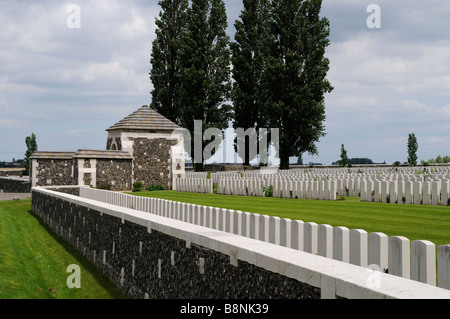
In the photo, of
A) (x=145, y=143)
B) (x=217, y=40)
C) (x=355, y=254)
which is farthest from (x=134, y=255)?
(x=217, y=40)

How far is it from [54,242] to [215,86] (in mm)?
28867

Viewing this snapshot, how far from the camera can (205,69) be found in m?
43.8

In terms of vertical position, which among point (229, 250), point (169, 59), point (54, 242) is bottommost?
point (54, 242)

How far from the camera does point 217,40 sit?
45.0m

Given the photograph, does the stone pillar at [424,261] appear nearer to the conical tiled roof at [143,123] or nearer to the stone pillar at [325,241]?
the stone pillar at [325,241]

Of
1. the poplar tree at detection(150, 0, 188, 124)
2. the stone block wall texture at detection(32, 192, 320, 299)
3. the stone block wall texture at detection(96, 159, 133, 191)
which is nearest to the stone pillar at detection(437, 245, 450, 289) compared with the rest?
the stone block wall texture at detection(32, 192, 320, 299)

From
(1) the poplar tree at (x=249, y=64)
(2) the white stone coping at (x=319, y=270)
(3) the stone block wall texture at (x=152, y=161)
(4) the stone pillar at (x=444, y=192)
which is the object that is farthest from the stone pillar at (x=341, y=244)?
(1) the poplar tree at (x=249, y=64)

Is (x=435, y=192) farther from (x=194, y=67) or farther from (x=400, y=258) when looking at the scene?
(x=194, y=67)

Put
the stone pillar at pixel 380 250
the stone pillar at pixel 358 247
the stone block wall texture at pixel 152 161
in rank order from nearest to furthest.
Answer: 1. the stone pillar at pixel 380 250
2. the stone pillar at pixel 358 247
3. the stone block wall texture at pixel 152 161

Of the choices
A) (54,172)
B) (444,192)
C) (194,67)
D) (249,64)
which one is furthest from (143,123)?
(444,192)

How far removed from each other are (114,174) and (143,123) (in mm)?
4421

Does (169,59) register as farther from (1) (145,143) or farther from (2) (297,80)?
(1) (145,143)

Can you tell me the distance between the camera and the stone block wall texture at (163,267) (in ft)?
16.3

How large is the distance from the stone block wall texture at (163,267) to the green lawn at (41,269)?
1.11 ft
